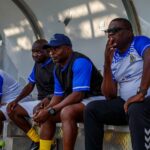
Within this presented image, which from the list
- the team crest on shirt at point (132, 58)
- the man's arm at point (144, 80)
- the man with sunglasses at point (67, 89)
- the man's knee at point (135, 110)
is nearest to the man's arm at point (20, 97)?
the man with sunglasses at point (67, 89)

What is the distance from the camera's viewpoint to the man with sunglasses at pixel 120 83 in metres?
3.46

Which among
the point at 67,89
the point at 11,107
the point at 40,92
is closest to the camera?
the point at 67,89

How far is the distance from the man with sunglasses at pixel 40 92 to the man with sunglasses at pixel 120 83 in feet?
4.75

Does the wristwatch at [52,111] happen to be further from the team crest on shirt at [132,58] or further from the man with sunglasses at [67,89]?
the team crest on shirt at [132,58]

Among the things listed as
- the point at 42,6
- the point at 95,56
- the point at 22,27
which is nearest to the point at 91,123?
the point at 95,56

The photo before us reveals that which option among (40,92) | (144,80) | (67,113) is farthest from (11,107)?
(144,80)

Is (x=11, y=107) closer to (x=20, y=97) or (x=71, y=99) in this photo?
(x=20, y=97)

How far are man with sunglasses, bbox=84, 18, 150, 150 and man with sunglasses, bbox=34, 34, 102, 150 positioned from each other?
1.03ft

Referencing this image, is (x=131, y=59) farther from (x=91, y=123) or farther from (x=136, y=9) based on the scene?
(x=136, y=9)

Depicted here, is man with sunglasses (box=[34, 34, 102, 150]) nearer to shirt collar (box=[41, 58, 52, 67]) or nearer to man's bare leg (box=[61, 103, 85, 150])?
man's bare leg (box=[61, 103, 85, 150])

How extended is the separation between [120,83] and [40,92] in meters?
2.05

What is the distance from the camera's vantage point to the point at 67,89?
4512 millimetres

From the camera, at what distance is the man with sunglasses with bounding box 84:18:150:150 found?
136 inches

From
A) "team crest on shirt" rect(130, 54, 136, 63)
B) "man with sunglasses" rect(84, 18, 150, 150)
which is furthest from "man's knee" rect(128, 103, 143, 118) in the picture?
"team crest on shirt" rect(130, 54, 136, 63)
